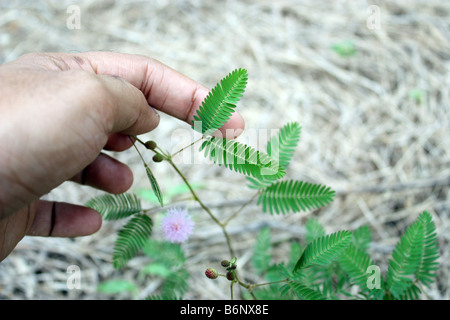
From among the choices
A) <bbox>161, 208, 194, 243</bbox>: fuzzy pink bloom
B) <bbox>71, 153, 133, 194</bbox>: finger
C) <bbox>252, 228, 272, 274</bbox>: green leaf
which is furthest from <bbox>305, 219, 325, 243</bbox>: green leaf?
<bbox>71, 153, 133, 194</bbox>: finger

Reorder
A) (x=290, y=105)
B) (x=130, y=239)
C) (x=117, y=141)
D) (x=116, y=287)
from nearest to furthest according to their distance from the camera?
1. (x=130, y=239)
2. (x=117, y=141)
3. (x=116, y=287)
4. (x=290, y=105)

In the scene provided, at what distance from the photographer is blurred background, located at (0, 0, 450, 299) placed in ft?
6.25

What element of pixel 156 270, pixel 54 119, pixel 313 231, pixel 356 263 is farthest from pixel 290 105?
pixel 54 119

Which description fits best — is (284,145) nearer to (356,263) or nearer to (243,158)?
(243,158)

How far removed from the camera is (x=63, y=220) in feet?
4.59

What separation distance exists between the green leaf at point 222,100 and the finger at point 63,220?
2.03 ft

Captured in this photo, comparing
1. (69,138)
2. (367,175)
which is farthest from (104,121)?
(367,175)

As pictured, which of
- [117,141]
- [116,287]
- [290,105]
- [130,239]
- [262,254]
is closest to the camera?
[130,239]

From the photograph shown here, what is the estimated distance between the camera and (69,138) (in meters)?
0.90

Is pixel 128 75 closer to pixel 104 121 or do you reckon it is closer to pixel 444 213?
pixel 104 121

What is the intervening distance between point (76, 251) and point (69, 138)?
47.0 inches

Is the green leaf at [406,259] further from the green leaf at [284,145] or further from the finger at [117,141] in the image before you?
the finger at [117,141]

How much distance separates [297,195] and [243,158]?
288 millimetres
